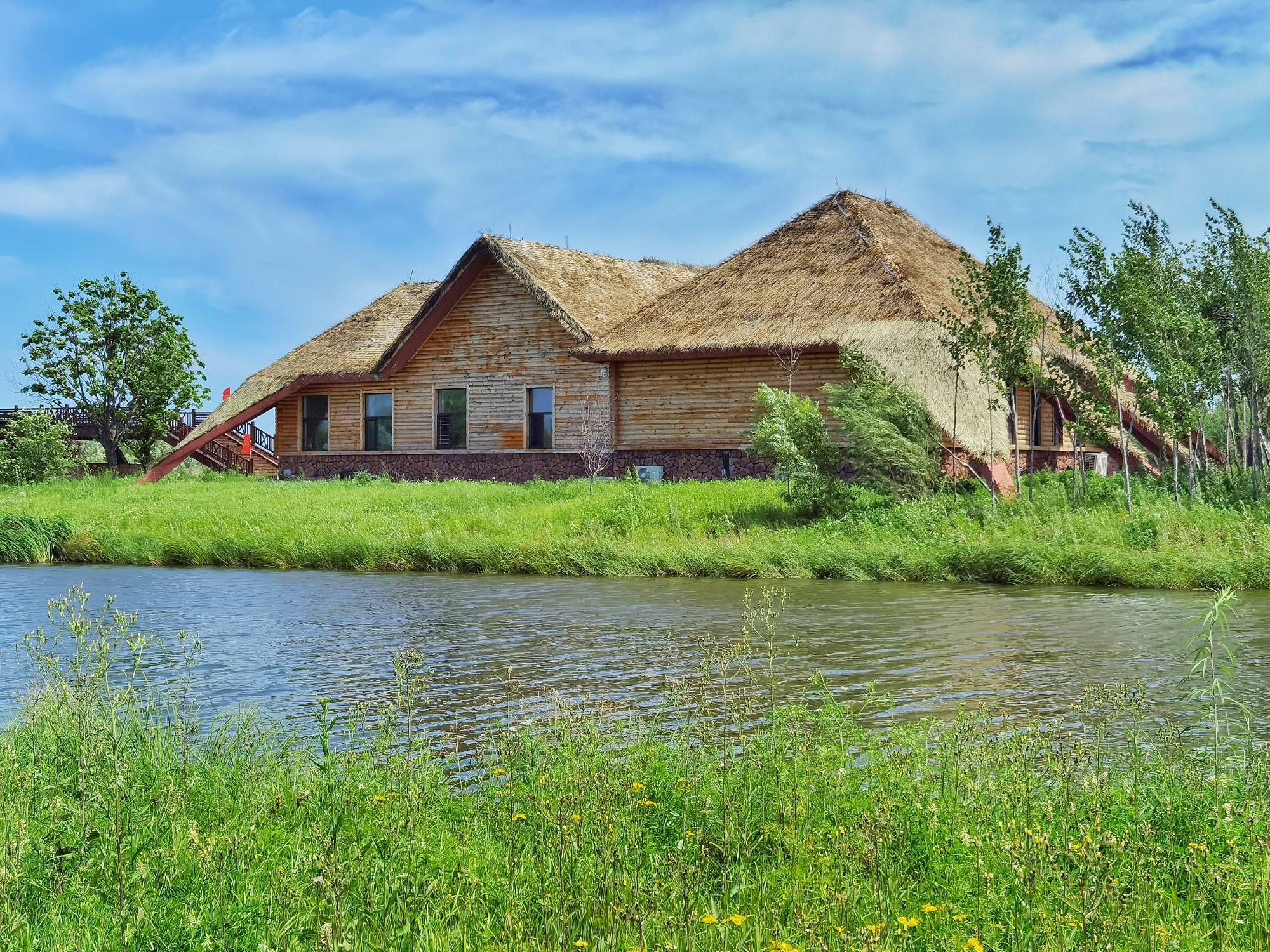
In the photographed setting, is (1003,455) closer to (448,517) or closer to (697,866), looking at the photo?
(448,517)

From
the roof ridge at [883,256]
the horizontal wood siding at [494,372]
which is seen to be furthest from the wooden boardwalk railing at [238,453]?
the roof ridge at [883,256]

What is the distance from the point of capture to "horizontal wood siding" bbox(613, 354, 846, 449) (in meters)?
27.6

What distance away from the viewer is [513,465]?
32438 millimetres

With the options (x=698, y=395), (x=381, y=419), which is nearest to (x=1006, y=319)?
(x=698, y=395)

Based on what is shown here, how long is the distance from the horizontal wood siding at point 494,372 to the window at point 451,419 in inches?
8.3

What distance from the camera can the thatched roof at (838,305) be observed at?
23828 millimetres

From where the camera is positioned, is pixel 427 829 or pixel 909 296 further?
pixel 909 296

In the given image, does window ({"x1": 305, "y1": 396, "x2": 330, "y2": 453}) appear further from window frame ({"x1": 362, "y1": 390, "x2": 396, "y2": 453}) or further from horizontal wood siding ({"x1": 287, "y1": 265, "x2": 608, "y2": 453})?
horizontal wood siding ({"x1": 287, "y1": 265, "x2": 608, "y2": 453})

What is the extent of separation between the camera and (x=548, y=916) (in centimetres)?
424

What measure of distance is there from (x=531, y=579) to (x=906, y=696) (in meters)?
9.76

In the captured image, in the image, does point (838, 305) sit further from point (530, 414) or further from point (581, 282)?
point (530, 414)

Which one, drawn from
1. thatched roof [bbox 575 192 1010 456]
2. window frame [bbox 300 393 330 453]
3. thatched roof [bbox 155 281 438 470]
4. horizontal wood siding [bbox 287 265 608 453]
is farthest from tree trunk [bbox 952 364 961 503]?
window frame [bbox 300 393 330 453]

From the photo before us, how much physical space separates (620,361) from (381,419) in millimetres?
8832

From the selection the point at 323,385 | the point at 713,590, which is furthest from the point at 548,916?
the point at 323,385
